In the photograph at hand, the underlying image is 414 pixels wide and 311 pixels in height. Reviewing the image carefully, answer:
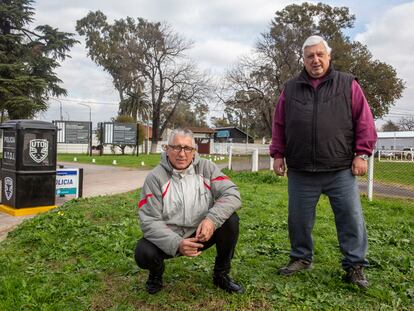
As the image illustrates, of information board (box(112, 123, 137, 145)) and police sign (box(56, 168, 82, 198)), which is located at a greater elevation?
information board (box(112, 123, 137, 145))

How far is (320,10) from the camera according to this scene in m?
41.7

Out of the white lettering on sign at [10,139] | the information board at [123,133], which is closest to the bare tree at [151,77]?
the information board at [123,133]

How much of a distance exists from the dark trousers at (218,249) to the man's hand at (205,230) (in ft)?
0.51

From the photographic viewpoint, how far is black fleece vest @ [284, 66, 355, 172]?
10.1 ft

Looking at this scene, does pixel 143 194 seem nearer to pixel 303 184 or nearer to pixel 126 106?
pixel 303 184

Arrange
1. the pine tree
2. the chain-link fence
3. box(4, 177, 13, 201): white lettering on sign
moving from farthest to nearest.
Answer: the pine tree → the chain-link fence → box(4, 177, 13, 201): white lettering on sign

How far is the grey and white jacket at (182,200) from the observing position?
2848mm

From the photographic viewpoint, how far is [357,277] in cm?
318

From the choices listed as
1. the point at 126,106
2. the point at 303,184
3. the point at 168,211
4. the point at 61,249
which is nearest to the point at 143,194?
the point at 168,211

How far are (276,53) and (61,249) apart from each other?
33489mm

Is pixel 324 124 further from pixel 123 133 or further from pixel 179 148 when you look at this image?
pixel 123 133

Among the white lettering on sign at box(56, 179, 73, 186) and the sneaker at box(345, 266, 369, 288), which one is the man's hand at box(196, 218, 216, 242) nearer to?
the sneaker at box(345, 266, 369, 288)

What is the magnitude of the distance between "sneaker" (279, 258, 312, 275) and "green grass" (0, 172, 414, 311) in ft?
0.24

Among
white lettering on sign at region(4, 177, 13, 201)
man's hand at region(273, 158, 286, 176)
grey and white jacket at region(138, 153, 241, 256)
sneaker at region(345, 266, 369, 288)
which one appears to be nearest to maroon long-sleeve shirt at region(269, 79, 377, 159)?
man's hand at region(273, 158, 286, 176)
